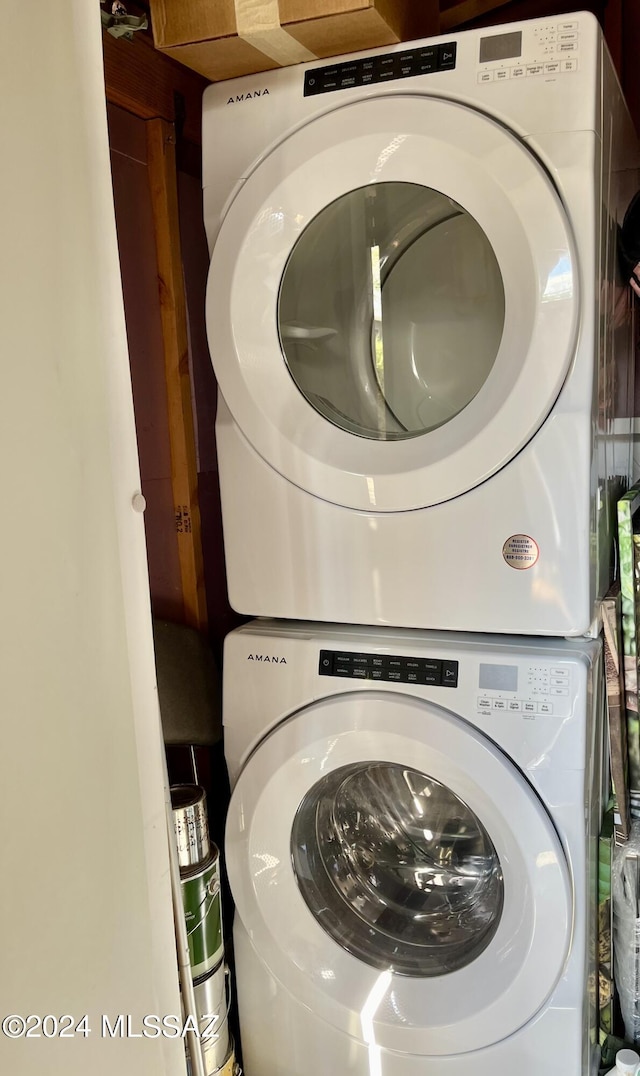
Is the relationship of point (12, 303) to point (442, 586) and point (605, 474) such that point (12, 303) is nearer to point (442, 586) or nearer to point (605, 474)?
point (442, 586)

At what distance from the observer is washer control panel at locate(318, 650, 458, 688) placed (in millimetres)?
1081

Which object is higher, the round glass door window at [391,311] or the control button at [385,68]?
the control button at [385,68]

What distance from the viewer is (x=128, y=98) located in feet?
4.07

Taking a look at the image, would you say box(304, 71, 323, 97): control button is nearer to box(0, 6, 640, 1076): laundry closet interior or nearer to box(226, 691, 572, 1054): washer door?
box(0, 6, 640, 1076): laundry closet interior

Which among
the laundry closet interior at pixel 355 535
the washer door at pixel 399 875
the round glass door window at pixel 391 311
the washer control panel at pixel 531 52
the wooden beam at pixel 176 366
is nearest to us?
the laundry closet interior at pixel 355 535

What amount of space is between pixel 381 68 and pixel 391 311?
36cm

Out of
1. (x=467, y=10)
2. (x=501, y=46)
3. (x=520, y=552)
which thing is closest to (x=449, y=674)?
(x=520, y=552)

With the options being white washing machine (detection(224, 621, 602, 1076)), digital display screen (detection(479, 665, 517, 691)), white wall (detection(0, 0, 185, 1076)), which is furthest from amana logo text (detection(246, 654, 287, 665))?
white wall (detection(0, 0, 185, 1076))

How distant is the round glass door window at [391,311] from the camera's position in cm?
115

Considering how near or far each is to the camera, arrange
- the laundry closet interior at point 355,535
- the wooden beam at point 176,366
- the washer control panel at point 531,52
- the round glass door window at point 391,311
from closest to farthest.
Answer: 1. the laundry closet interior at point 355,535
2. the washer control panel at point 531,52
3. the round glass door window at point 391,311
4. the wooden beam at point 176,366

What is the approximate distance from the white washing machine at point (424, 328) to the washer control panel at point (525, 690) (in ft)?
0.21

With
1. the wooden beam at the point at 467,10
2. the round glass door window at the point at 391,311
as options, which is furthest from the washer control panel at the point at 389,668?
the wooden beam at the point at 467,10

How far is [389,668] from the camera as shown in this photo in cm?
111

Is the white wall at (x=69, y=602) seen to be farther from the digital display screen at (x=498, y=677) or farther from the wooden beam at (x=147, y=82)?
the wooden beam at (x=147, y=82)
